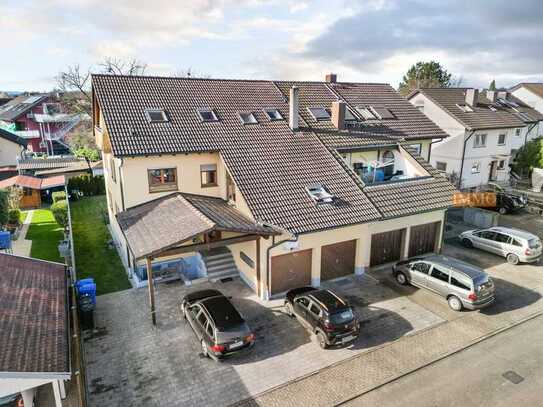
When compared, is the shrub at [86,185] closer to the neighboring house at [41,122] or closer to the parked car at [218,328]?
the neighboring house at [41,122]

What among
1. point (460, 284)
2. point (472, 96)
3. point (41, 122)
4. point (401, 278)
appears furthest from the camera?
point (41, 122)

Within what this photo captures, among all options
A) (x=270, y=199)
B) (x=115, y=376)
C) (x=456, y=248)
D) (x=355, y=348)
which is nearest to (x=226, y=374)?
(x=115, y=376)

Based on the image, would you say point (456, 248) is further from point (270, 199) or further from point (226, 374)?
point (226, 374)

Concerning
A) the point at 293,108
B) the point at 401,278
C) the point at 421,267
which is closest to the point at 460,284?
the point at 421,267

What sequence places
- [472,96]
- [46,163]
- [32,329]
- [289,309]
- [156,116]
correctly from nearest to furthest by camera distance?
[32,329]
[289,309]
[156,116]
[472,96]
[46,163]

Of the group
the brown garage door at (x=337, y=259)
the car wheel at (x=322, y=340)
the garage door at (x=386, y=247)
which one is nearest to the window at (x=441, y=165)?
the garage door at (x=386, y=247)

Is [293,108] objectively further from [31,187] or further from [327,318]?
[31,187]
